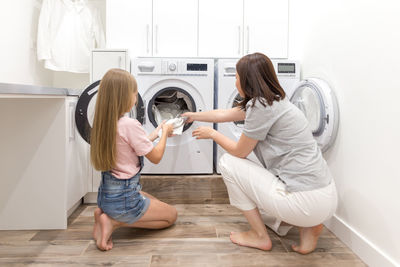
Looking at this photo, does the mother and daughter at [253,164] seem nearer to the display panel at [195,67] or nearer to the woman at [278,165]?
the woman at [278,165]

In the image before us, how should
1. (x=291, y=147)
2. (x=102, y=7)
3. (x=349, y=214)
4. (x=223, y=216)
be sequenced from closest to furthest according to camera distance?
(x=291, y=147)
(x=349, y=214)
(x=223, y=216)
(x=102, y=7)

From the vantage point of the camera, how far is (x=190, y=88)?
8.09 ft

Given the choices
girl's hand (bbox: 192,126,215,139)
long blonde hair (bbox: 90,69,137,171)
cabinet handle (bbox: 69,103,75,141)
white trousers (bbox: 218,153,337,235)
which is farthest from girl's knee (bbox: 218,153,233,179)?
cabinet handle (bbox: 69,103,75,141)

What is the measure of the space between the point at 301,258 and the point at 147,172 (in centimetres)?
133

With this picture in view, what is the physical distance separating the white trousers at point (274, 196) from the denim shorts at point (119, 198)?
52cm

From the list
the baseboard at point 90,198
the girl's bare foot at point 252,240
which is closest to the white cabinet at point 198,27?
the baseboard at point 90,198

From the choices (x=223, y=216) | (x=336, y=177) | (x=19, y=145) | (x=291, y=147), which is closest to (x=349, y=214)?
(x=336, y=177)

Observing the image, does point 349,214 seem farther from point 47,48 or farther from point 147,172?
point 47,48

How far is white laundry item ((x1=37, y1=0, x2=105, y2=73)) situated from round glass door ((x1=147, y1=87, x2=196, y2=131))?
98 cm

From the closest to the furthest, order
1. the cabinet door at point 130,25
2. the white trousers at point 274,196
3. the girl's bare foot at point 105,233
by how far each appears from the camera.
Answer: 1. the white trousers at point 274,196
2. the girl's bare foot at point 105,233
3. the cabinet door at point 130,25

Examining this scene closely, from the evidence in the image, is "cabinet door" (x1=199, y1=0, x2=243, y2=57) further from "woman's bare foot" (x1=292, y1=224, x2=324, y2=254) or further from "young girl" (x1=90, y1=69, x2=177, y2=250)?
"woman's bare foot" (x1=292, y1=224, x2=324, y2=254)

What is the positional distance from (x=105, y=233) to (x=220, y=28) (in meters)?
1.99

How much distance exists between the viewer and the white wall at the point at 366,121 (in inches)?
54.2

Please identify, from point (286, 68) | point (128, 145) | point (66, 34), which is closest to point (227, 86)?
point (286, 68)
